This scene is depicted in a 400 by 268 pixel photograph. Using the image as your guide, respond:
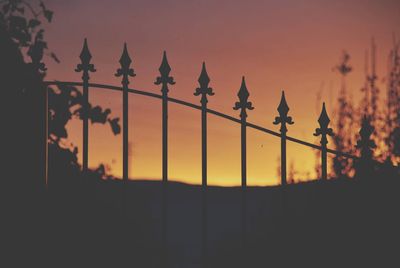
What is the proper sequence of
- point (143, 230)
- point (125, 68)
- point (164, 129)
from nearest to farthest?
point (164, 129), point (125, 68), point (143, 230)

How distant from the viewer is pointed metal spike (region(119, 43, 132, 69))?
5.14 metres

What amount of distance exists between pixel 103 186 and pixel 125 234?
651 millimetres

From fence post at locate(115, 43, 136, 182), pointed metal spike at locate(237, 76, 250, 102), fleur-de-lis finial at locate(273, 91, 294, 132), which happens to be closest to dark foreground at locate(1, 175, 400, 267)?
fence post at locate(115, 43, 136, 182)

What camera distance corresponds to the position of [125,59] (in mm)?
5152

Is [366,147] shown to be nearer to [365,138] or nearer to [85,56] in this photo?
[365,138]

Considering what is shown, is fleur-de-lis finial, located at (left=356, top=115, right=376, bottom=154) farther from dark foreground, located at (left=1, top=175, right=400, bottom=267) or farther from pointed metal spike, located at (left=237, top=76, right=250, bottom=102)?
pointed metal spike, located at (left=237, top=76, right=250, bottom=102)

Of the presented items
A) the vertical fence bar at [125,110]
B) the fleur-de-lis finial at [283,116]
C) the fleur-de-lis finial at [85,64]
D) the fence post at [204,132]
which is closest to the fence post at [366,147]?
the fleur-de-lis finial at [283,116]

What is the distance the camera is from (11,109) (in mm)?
5297

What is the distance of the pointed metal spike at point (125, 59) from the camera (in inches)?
203

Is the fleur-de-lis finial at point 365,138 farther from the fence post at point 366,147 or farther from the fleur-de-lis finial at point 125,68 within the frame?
the fleur-de-lis finial at point 125,68

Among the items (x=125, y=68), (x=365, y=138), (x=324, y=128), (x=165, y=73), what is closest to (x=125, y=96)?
(x=125, y=68)

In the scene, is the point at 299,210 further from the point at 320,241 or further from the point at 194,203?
the point at 194,203

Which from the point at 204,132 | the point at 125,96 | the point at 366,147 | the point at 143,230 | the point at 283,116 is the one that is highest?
the point at 125,96

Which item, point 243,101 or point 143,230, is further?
point 143,230
